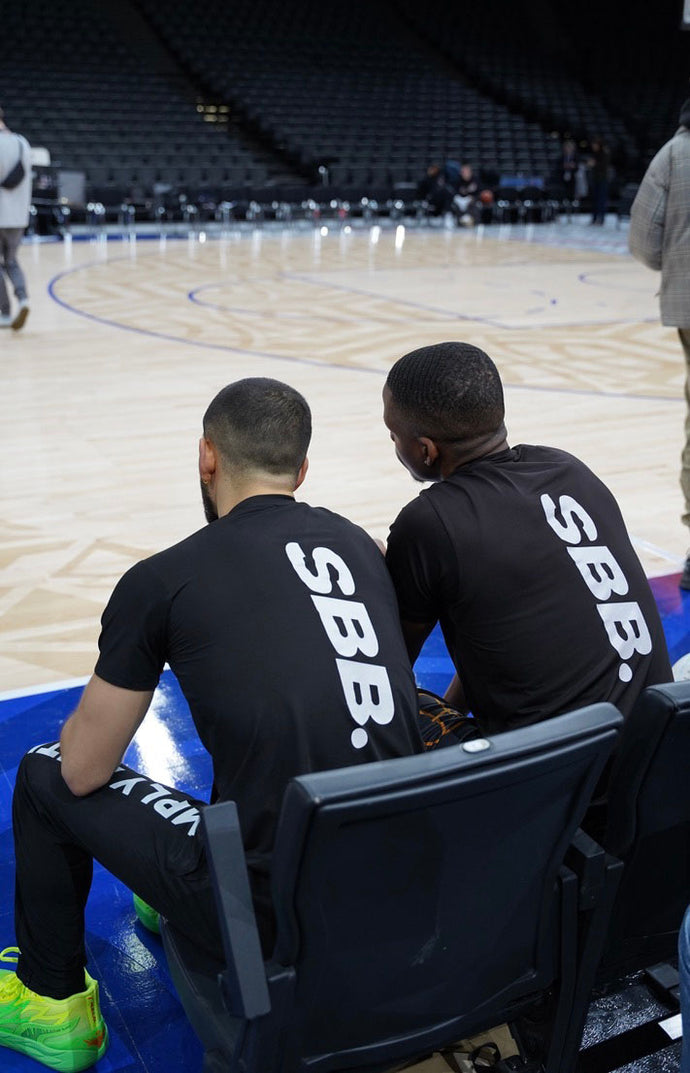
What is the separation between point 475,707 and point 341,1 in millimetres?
25820

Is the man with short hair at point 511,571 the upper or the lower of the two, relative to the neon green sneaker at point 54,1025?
upper

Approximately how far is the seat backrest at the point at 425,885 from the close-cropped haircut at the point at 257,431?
67cm

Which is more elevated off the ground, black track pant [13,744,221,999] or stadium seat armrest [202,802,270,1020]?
stadium seat armrest [202,802,270,1020]

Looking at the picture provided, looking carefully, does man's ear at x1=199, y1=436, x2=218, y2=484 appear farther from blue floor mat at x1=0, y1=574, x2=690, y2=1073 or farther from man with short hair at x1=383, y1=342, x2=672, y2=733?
blue floor mat at x1=0, y1=574, x2=690, y2=1073

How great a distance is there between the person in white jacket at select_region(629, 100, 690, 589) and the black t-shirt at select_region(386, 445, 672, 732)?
2.12 meters

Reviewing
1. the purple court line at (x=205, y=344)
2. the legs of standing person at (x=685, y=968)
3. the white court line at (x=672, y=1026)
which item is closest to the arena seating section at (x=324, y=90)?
the purple court line at (x=205, y=344)

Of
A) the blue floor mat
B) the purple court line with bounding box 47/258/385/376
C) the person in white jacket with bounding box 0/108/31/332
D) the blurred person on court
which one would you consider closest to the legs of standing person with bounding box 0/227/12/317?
the person in white jacket with bounding box 0/108/31/332

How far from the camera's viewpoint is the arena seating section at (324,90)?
1777 centimetres

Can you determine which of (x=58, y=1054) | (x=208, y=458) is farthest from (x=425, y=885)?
(x=58, y=1054)

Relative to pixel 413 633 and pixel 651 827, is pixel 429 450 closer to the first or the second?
pixel 413 633

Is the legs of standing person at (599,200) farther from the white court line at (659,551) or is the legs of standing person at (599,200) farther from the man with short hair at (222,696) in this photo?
the man with short hair at (222,696)

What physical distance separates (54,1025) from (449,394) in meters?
1.22

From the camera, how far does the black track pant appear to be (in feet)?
5.29

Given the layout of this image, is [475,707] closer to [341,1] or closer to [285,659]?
[285,659]
